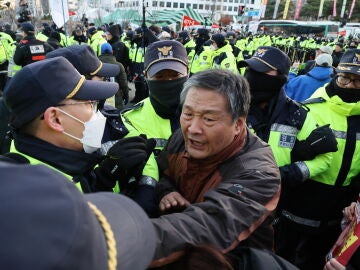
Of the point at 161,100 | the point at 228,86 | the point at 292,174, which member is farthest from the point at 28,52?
the point at 228,86

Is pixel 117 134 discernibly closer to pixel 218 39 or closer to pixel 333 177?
pixel 333 177

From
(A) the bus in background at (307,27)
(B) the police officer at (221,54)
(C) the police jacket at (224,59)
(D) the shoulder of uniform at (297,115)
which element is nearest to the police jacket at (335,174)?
(D) the shoulder of uniform at (297,115)

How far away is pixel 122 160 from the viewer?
1.83m

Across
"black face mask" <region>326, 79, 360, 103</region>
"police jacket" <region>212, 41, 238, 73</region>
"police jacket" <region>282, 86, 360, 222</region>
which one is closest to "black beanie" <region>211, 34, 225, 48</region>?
"police jacket" <region>212, 41, 238, 73</region>

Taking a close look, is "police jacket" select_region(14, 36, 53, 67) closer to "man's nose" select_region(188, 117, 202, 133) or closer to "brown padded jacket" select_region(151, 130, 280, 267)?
"man's nose" select_region(188, 117, 202, 133)

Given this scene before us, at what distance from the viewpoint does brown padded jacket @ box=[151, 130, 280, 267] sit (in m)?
1.13

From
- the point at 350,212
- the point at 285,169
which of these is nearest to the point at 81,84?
the point at 285,169

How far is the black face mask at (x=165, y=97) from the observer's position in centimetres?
255

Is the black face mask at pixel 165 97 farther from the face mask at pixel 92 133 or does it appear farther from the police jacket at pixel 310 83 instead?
the police jacket at pixel 310 83

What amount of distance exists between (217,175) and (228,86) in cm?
46

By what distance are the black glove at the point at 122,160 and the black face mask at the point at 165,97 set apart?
22.6 inches

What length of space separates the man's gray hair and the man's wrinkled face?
0.02 metres

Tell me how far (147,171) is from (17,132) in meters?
0.82

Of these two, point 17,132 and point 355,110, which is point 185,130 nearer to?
point 17,132
